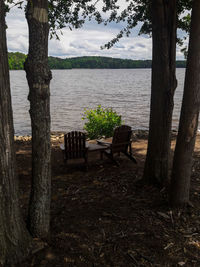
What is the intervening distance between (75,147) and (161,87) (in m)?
2.96

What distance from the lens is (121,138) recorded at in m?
7.44

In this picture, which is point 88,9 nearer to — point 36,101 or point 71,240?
A: point 36,101

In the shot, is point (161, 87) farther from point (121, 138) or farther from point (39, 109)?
point (39, 109)

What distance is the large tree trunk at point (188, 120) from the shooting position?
3896mm

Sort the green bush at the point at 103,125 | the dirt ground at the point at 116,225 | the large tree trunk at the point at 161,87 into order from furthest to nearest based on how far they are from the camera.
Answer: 1. the green bush at the point at 103,125
2. the large tree trunk at the point at 161,87
3. the dirt ground at the point at 116,225

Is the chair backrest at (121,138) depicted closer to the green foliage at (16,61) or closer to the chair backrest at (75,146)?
the chair backrest at (75,146)

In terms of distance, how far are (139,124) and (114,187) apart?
14.0 m

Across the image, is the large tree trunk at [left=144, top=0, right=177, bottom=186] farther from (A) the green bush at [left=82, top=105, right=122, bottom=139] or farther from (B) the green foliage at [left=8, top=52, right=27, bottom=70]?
(A) the green bush at [left=82, top=105, right=122, bottom=139]

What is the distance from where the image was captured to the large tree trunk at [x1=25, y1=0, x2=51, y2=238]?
3.12 metres

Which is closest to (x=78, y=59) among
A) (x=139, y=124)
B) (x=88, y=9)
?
(x=139, y=124)

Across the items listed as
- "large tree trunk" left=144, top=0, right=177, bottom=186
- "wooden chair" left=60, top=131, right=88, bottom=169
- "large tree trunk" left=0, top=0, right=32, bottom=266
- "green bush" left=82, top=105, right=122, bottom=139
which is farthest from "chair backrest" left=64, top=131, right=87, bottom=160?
"green bush" left=82, top=105, right=122, bottom=139

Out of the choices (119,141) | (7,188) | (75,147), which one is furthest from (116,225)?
(119,141)

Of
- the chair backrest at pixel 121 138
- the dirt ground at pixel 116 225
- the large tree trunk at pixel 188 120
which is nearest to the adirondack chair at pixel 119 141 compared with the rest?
the chair backrest at pixel 121 138

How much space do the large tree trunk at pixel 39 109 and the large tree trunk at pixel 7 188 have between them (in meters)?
0.32
